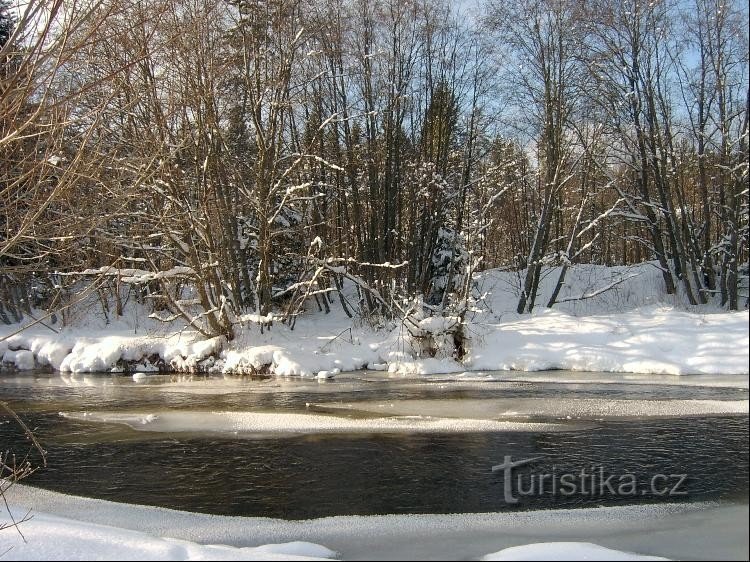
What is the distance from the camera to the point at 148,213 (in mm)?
17391

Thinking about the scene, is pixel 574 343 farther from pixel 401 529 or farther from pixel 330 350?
pixel 401 529

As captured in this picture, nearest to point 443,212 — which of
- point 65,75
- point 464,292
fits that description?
point 464,292

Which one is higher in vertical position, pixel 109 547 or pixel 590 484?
pixel 109 547

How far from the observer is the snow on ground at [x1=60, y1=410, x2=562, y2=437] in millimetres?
9625

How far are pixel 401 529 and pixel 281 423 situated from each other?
5195mm

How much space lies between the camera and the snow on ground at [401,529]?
4523mm

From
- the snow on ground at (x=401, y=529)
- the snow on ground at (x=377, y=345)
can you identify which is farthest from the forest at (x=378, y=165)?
the snow on ground at (x=401, y=529)

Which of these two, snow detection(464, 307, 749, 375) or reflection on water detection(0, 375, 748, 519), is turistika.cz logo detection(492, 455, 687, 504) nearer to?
reflection on water detection(0, 375, 748, 519)

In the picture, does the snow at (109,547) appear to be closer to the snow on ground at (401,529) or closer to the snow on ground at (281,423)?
the snow on ground at (401,529)

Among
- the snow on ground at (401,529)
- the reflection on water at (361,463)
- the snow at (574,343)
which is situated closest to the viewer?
the snow on ground at (401,529)

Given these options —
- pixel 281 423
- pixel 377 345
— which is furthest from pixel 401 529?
pixel 377 345

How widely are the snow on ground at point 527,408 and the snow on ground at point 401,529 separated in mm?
3575

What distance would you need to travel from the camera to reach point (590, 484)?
6.89 metres

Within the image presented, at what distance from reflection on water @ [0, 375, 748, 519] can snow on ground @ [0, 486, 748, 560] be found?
29 cm
